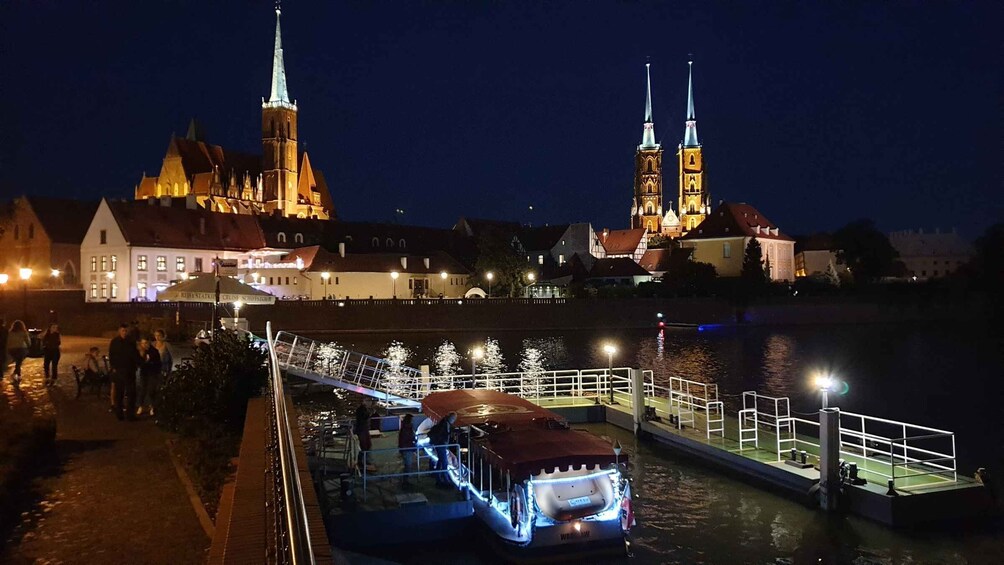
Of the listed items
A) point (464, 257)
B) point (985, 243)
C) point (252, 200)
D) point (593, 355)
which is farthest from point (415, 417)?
point (252, 200)

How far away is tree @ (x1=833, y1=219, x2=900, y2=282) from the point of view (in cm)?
12256

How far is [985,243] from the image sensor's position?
98.2 meters

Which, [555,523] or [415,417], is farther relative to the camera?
[415,417]

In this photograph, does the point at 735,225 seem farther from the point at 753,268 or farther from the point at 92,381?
the point at 92,381

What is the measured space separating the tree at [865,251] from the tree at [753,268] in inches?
775

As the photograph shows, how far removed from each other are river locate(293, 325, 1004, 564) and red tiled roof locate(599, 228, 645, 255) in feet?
128

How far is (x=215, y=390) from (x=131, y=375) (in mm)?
4855

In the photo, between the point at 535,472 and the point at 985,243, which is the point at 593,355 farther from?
the point at 985,243

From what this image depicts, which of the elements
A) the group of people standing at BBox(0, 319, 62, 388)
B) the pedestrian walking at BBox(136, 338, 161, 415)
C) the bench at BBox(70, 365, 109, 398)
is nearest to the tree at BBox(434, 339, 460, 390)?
the group of people standing at BBox(0, 319, 62, 388)

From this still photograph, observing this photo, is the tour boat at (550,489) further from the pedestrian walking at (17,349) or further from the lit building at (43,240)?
the lit building at (43,240)

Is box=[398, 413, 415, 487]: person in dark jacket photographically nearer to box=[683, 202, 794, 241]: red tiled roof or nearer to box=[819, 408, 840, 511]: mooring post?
box=[819, 408, 840, 511]: mooring post

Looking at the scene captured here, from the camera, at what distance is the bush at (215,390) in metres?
15.1

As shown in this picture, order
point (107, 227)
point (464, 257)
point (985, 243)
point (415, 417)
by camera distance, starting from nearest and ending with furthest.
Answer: point (415, 417) < point (107, 227) < point (985, 243) < point (464, 257)

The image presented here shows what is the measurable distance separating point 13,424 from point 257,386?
188 inches
